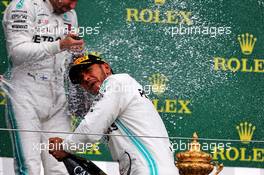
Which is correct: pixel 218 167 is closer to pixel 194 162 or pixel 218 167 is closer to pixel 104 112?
pixel 194 162

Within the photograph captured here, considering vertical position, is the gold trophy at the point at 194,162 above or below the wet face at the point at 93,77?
below

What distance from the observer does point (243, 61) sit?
687cm

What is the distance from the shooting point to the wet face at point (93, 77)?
6570 mm

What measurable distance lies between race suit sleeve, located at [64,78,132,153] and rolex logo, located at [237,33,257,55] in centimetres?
69

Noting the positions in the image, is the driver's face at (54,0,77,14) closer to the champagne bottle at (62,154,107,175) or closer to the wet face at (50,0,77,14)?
the wet face at (50,0,77,14)

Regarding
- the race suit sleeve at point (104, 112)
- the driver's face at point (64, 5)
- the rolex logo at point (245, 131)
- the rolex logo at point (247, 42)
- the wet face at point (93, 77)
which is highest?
the driver's face at point (64, 5)

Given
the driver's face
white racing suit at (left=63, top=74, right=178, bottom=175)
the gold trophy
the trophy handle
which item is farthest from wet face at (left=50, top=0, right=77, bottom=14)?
the trophy handle

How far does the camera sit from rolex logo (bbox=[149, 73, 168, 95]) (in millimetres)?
6797

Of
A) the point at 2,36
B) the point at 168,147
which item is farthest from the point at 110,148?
the point at 2,36

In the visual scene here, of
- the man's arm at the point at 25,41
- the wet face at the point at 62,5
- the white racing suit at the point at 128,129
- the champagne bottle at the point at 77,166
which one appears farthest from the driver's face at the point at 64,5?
the champagne bottle at the point at 77,166

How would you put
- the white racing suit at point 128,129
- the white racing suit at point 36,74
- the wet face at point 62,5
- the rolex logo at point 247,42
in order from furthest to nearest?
1. the rolex logo at point 247,42
2. the wet face at point 62,5
3. the white racing suit at point 36,74
4. the white racing suit at point 128,129

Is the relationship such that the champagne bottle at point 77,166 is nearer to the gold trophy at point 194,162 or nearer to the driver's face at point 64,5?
the gold trophy at point 194,162

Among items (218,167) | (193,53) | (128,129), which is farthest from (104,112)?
(193,53)

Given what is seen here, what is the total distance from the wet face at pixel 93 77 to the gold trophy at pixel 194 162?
0.44 metres
